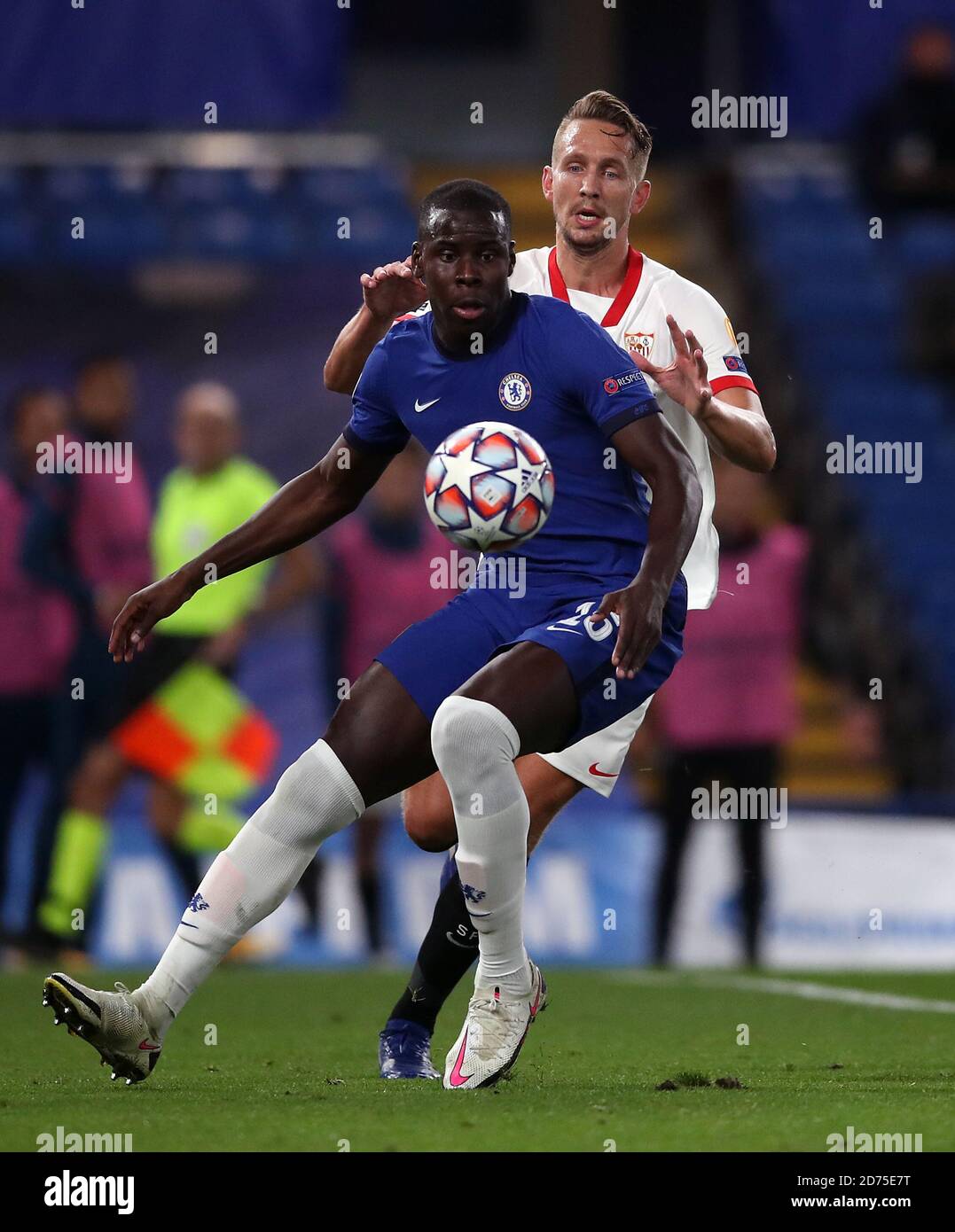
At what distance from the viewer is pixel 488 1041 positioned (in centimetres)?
472

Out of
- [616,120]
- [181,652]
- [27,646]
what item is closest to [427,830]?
[616,120]

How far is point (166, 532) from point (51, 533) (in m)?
0.50

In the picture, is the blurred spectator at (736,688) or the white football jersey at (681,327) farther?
the blurred spectator at (736,688)

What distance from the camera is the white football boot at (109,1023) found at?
14.8 ft

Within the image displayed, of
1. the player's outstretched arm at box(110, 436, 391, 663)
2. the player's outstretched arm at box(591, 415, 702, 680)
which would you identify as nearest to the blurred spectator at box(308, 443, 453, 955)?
the player's outstretched arm at box(110, 436, 391, 663)

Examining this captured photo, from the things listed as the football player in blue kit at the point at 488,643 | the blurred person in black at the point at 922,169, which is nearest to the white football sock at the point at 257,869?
the football player in blue kit at the point at 488,643

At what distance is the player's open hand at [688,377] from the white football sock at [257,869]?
120 centimetres

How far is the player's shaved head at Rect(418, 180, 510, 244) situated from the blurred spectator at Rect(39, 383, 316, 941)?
4.52 metres

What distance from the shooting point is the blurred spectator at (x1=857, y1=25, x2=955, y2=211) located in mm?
14016

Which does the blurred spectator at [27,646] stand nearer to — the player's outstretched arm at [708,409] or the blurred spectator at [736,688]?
the blurred spectator at [736,688]

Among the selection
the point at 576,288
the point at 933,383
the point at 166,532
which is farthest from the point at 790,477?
the point at 576,288

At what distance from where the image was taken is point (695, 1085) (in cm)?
491

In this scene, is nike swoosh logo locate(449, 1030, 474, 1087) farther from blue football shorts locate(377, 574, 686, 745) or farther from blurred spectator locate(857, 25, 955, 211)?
blurred spectator locate(857, 25, 955, 211)

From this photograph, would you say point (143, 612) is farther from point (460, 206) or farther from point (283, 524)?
point (460, 206)
